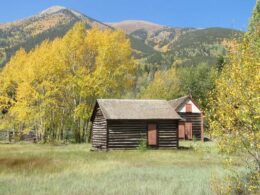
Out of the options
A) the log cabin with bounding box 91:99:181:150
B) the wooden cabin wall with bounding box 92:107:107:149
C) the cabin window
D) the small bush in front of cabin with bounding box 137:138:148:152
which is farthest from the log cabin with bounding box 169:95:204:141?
the small bush in front of cabin with bounding box 137:138:148:152

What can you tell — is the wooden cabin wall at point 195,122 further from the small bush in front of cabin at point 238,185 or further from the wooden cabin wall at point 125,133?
the small bush in front of cabin at point 238,185

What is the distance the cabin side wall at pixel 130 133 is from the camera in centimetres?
3934

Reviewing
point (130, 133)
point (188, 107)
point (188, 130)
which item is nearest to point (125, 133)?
point (130, 133)

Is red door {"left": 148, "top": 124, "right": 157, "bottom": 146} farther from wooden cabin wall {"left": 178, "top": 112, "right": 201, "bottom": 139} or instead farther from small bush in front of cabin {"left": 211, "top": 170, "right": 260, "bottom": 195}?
small bush in front of cabin {"left": 211, "top": 170, "right": 260, "bottom": 195}

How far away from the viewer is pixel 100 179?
1914cm

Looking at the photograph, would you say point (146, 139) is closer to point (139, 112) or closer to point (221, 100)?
point (139, 112)

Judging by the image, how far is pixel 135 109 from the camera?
40938mm

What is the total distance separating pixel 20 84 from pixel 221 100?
40630mm

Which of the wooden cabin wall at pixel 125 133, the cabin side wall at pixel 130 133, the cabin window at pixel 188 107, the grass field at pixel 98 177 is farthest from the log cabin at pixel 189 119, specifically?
the grass field at pixel 98 177

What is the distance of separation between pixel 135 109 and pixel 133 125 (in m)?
1.82

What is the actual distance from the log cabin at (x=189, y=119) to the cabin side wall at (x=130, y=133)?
1756cm

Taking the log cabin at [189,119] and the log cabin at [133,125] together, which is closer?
the log cabin at [133,125]

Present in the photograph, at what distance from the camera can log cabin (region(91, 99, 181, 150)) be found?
3931 cm

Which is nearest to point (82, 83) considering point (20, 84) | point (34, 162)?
point (20, 84)
